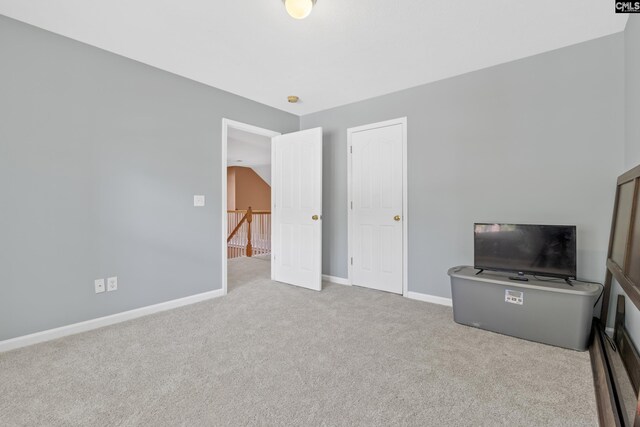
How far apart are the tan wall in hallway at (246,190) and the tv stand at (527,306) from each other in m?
8.30

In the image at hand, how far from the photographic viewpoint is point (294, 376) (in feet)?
6.02

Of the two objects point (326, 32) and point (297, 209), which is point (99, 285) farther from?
point (326, 32)

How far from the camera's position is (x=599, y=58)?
238cm

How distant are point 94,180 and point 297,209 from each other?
6.98ft

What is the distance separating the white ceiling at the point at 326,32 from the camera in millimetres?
2027

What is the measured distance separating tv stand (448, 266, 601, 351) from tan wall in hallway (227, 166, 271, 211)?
8.30 metres

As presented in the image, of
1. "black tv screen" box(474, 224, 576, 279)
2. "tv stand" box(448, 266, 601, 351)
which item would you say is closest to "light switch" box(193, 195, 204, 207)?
"tv stand" box(448, 266, 601, 351)

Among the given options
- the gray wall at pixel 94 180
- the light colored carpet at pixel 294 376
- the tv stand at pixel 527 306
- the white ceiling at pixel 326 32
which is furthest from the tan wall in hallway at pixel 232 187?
the tv stand at pixel 527 306

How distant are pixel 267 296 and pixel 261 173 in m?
6.75

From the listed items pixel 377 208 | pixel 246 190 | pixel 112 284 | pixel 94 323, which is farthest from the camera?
pixel 246 190

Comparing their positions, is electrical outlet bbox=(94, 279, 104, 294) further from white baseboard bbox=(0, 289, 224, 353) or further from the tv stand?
the tv stand

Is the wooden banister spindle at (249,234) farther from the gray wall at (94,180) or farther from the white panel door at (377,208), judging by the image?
the white panel door at (377,208)

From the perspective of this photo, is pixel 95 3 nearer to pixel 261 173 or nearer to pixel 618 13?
pixel 618 13

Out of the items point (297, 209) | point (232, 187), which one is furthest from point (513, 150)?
point (232, 187)
